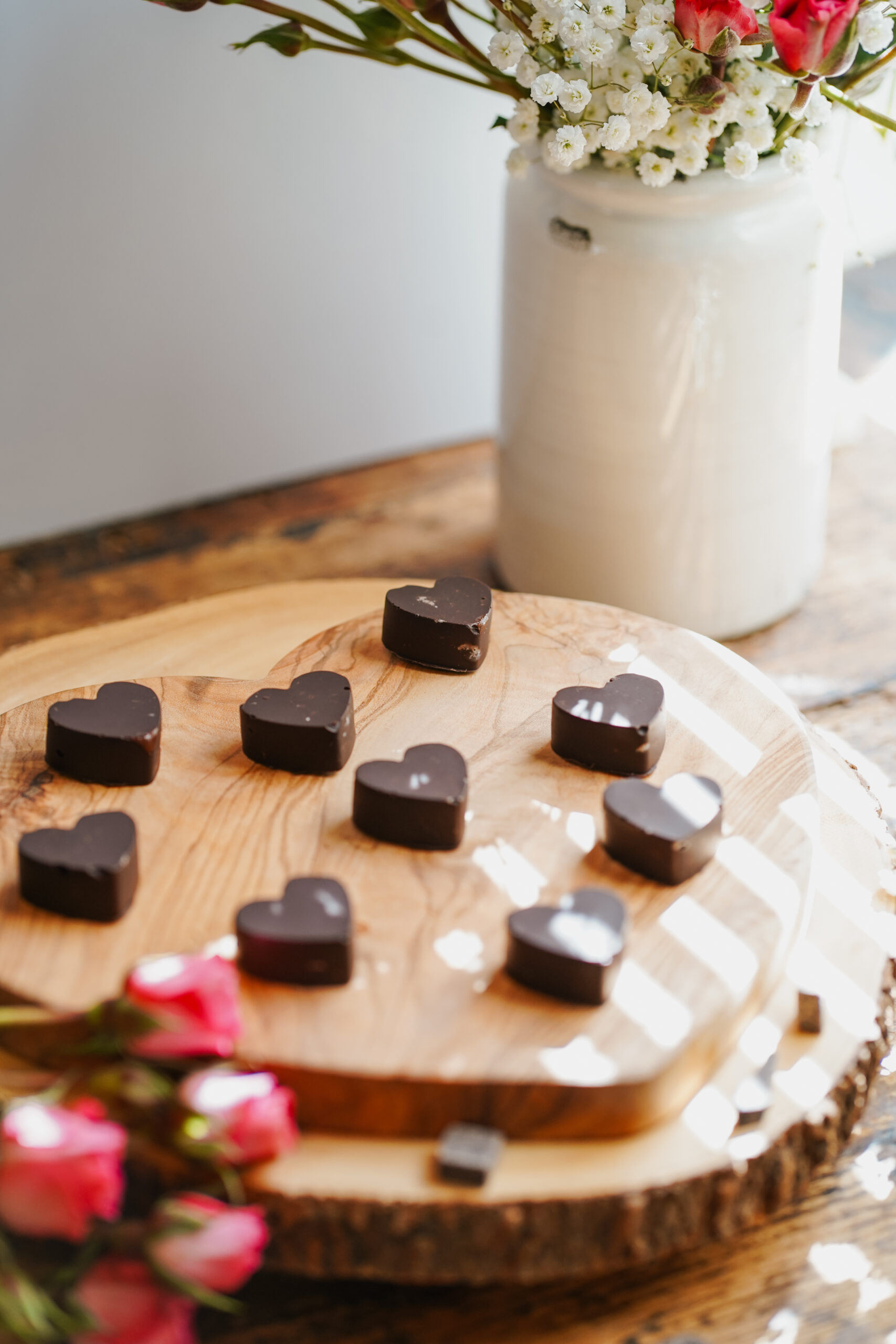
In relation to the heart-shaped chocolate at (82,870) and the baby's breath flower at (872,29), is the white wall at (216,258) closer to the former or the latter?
the baby's breath flower at (872,29)

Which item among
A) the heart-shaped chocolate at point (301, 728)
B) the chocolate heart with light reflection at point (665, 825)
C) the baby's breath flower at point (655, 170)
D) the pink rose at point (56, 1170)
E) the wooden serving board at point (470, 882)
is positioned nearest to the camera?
the pink rose at point (56, 1170)

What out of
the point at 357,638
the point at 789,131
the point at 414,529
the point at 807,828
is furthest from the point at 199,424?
the point at 807,828

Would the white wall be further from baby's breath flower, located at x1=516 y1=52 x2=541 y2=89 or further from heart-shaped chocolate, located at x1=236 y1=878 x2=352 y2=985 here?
heart-shaped chocolate, located at x1=236 y1=878 x2=352 y2=985

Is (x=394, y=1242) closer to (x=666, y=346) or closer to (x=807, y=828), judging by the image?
(x=807, y=828)

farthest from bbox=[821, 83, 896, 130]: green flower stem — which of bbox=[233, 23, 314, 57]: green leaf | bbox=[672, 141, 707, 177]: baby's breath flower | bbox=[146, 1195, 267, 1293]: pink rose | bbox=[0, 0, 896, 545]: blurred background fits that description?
bbox=[146, 1195, 267, 1293]: pink rose

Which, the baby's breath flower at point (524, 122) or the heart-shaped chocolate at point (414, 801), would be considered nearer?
the heart-shaped chocolate at point (414, 801)

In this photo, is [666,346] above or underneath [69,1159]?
above

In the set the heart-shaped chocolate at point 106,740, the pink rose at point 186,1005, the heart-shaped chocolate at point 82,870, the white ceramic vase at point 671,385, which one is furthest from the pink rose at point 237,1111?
the white ceramic vase at point 671,385
